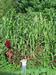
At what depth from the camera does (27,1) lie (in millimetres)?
23938

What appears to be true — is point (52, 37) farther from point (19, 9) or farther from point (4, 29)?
point (19, 9)

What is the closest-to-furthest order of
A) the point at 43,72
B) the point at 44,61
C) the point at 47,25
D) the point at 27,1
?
the point at 43,72
the point at 44,61
the point at 47,25
the point at 27,1

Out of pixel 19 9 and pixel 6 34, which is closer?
pixel 6 34

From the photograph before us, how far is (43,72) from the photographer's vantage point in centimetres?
915

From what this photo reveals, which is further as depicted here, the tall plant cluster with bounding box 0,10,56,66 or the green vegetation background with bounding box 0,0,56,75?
the tall plant cluster with bounding box 0,10,56,66

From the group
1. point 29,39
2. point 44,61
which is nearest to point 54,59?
point 44,61

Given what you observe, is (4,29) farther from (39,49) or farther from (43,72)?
(43,72)

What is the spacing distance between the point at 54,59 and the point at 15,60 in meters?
1.25

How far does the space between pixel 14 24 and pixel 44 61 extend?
1.97 meters

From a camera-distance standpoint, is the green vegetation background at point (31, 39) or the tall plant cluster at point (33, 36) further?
the tall plant cluster at point (33, 36)

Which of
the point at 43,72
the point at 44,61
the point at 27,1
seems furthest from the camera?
the point at 27,1

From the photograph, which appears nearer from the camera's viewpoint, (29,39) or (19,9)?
(29,39)

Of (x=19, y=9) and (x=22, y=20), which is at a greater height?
(x=22, y=20)

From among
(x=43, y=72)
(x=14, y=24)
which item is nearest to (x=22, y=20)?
(x=14, y=24)
